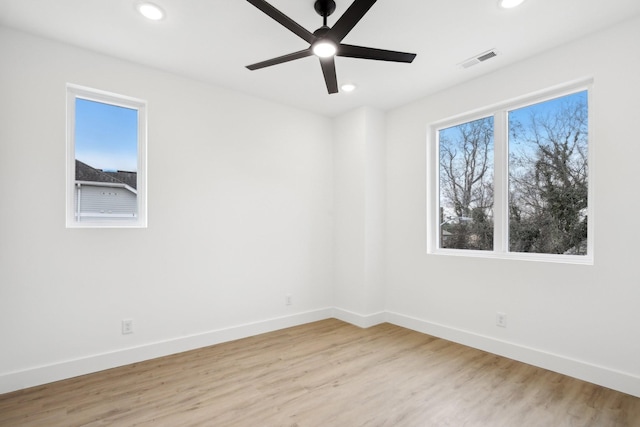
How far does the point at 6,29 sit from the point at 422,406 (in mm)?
4123

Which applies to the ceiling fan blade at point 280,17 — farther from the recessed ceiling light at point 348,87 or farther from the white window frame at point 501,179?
the white window frame at point 501,179

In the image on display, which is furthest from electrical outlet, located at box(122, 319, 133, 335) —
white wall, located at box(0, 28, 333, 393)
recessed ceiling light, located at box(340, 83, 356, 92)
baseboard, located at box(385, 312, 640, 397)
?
recessed ceiling light, located at box(340, 83, 356, 92)

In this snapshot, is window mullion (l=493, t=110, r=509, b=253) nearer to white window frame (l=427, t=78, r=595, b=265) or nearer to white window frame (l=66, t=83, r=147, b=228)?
white window frame (l=427, t=78, r=595, b=265)

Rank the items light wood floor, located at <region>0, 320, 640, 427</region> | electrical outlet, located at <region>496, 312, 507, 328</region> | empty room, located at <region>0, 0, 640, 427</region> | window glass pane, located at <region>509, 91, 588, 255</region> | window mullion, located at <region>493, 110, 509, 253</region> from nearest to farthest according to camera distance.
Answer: light wood floor, located at <region>0, 320, 640, 427</region>
empty room, located at <region>0, 0, 640, 427</region>
window glass pane, located at <region>509, 91, 588, 255</region>
electrical outlet, located at <region>496, 312, 507, 328</region>
window mullion, located at <region>493, 110, 509, 253</region>

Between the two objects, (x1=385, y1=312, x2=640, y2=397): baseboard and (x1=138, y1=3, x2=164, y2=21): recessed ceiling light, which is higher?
(x1=138, y1=3, x2=164, y2=21): recessed ceiling light

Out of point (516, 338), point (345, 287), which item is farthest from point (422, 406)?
point (345, 287)

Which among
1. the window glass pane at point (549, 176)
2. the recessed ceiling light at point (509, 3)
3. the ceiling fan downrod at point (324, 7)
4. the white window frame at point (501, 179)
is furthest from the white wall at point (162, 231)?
the recessed ceiling light at point (509, 3)

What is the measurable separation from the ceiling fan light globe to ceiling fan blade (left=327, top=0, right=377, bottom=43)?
59 mm

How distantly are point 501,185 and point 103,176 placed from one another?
380 centimetres

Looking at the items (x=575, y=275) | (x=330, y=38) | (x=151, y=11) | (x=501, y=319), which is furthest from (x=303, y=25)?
(x=501, y=319)

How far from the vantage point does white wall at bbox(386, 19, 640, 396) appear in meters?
2.39

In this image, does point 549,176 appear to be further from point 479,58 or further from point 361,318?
point 361,318

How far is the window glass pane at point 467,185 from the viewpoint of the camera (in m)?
3.41

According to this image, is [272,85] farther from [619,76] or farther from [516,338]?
[516,338]
